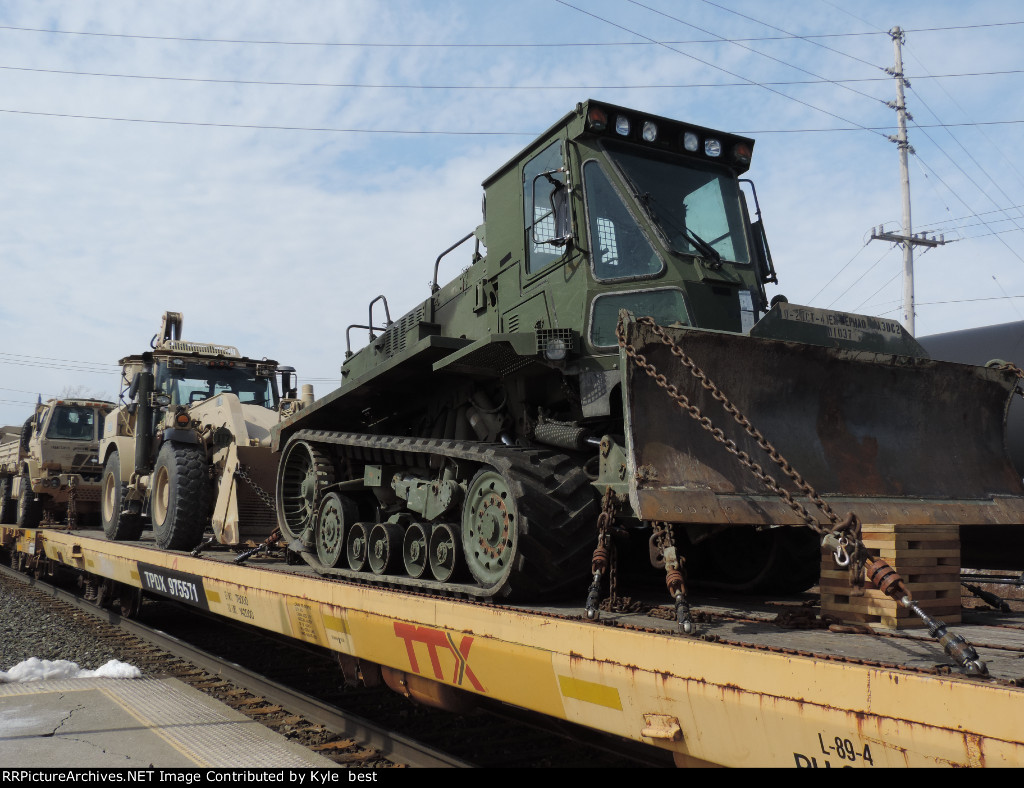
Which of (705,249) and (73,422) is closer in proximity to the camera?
(705,249)

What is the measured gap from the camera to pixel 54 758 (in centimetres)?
504

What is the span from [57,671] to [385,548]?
3741mm

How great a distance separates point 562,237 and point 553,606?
225 centimetres

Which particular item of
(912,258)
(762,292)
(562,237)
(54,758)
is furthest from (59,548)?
(912,258)

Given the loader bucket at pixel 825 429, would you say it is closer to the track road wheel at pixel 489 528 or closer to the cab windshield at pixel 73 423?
the track road wheel at pixel 489 528

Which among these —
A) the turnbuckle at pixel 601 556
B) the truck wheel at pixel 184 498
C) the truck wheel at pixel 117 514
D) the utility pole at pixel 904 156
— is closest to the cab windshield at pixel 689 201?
the turnbuckle at pixel 601 556

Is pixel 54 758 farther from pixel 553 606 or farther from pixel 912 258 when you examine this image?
pixel 912 258

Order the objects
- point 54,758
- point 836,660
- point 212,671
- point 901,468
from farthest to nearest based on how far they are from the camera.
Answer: point 212,671 → point 54,758 → point 901,468 → point 836,660

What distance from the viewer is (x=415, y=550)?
5.57 m

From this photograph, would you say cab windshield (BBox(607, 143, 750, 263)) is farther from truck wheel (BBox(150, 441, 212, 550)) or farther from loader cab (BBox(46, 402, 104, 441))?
loader cab (BBox(46, 402, 104, 441))

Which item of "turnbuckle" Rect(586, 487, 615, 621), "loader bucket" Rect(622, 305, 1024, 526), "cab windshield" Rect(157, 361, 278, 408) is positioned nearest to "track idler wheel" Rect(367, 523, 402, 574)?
"turnbuckle" Rect(586, 487, 615, 621)

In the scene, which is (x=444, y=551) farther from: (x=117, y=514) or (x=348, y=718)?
(x=117, y=514)

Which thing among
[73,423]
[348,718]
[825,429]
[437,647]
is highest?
[73,423]

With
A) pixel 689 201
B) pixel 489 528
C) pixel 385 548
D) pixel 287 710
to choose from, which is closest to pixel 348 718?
pixel 287 710
